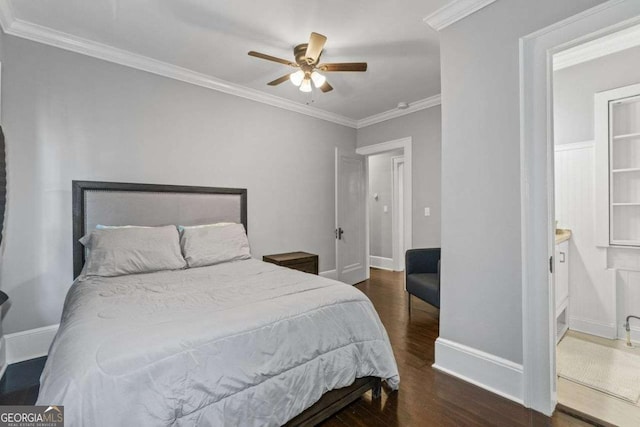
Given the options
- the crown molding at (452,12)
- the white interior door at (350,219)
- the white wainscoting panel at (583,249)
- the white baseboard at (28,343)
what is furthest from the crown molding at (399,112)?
the white baseboard at (28,343)

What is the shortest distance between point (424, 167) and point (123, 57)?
378cm

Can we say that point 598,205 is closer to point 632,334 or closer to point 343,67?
point 632,334

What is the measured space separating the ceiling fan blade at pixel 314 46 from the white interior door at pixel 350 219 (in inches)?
91.6

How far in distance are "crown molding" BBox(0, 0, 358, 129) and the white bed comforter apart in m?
2.15

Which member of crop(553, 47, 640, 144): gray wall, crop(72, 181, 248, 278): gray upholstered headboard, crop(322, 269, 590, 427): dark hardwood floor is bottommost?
crop(322, 269, 590, 427): dark hardwood floor

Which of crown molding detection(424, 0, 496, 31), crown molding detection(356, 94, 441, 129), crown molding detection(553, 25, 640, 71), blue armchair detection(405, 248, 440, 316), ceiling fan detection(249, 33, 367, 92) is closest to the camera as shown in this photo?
crown molding detection(424, 0, 496, 31)

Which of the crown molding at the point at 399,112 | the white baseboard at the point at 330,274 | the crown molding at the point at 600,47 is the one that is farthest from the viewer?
the white baseboard at the point at 330,274

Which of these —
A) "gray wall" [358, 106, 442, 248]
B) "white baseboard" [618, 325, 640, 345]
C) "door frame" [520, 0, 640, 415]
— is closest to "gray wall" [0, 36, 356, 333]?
"gray wall" [358, 106, 442, 248]

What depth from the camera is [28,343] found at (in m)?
2.42

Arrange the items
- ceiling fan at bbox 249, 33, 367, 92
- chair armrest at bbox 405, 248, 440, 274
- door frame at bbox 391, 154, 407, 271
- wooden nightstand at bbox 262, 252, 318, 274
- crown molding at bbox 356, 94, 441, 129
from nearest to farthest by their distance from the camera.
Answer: ceiling fan at bbox 249, 33, 367, 92, chair armrest at bbox 405, 248, 440, 274, wooden nightstand at bbox 262, 252, 318, 274, crown molding at bbox 356, 94, 441, 129, door frame at bbox 391, 154, 407, 271

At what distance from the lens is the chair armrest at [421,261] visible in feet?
11.4

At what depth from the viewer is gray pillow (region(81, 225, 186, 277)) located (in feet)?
7.53

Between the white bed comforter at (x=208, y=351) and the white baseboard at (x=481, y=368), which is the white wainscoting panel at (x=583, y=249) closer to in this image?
the white baseboard at (x=481, y=368)

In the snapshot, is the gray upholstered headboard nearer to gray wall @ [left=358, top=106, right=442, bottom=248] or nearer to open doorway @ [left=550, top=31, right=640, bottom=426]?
gray wall @ [left=358, top=106, right=442, bottom=248]
